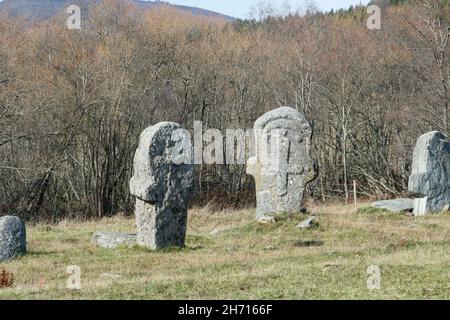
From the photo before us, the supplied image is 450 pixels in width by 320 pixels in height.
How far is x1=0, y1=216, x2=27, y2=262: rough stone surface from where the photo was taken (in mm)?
14766

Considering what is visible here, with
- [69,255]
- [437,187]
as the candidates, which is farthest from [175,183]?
[437,187]

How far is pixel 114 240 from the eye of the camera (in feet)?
53.3

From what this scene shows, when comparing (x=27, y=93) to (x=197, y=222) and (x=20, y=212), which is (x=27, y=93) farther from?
(x=197, y=222)

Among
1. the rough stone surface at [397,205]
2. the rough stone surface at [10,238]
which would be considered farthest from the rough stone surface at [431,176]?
the rough stone surface at [10,238]

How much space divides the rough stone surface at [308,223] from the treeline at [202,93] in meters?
11.3

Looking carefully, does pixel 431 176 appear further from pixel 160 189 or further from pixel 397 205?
pixel 160 189

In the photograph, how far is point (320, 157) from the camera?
125 feet

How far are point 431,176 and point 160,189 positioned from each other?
10.6 metres

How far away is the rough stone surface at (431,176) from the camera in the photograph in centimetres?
2272

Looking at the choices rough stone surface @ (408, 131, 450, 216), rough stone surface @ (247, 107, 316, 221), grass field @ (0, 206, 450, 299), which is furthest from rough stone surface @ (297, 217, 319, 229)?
rough stone surface @ (408, 131, 450, 216)

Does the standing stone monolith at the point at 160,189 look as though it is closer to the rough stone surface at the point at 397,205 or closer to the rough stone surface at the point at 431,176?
the rough stone surface at the point at 397,205

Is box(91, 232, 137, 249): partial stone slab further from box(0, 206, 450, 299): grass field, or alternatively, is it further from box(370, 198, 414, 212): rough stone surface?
box(370, 198, 414, 212): rough stone surface

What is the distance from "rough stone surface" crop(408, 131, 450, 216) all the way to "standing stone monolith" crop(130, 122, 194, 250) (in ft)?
31.4
